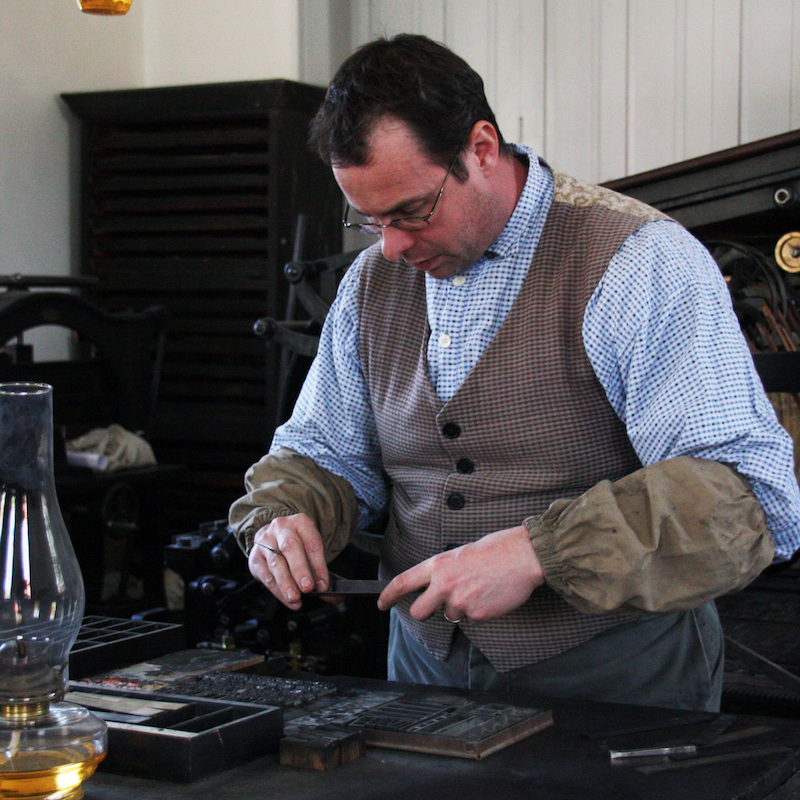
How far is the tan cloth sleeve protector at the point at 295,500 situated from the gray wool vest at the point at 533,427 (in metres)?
0.17

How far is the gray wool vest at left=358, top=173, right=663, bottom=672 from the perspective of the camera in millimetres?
1702

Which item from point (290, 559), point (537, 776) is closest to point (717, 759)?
point (537, 776)

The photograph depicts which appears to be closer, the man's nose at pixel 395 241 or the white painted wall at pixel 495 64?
the man's nose at pixel 395 241

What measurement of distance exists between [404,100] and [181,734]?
92cm

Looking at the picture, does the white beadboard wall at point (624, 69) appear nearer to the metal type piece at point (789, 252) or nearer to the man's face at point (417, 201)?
the metal type piece at point (789, 252)

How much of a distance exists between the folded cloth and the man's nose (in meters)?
2.25

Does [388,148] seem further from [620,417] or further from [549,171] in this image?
[620,417]

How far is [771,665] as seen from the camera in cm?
301

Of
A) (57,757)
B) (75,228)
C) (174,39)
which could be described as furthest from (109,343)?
(57,757)

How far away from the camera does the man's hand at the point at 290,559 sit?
1.70m

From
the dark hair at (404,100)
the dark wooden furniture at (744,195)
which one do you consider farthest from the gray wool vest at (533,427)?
the dark wooden furniture at (744,195)

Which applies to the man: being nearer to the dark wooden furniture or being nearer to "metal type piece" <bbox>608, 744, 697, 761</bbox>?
"metal type piece" <bbox>608, 744, 697, 761</bbox>

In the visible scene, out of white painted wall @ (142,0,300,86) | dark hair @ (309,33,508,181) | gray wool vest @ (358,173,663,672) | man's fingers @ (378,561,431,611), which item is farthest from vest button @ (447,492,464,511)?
white painted wall @ (142,0,300,86)

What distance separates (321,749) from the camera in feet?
4.23
